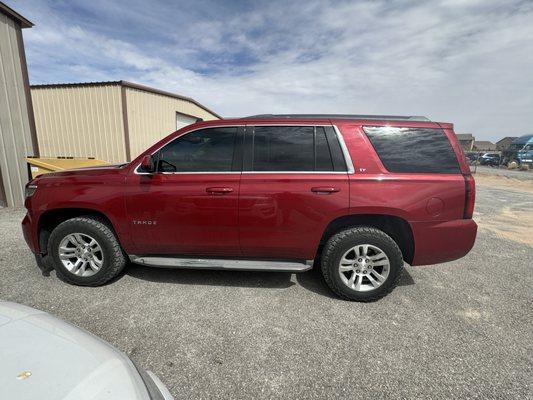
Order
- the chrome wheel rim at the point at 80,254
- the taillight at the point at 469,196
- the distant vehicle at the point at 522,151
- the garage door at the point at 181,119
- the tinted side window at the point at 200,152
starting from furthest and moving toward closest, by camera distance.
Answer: the distant vehicle at the point at 522,151
the garage door at the point at 181,119
the chrome wheel rim at the point at 80,254
the tinted side window at the point at 200,152
the taillight at the point at 469,196

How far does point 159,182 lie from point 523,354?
3.61 m

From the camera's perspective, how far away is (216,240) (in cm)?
308

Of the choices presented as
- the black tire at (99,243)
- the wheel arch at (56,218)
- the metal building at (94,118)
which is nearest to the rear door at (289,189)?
the black tire at (99,243)

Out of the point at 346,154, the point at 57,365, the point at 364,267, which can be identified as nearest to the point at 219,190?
the point at 346,154

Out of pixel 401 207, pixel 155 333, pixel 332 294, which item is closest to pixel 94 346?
pixel 155 333

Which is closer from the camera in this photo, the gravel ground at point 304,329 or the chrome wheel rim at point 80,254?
the gravel ground at point 304,329

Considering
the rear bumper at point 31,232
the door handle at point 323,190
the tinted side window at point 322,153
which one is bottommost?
the rear bumper at point 31,232

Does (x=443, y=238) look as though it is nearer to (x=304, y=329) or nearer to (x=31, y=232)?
(x=304, y=329)

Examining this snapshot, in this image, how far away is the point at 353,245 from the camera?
2.98 meters

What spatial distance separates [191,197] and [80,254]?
4.89 feet

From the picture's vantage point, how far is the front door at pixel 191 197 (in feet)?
9.82

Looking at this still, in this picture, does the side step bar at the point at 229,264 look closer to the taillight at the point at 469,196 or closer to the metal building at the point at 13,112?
the taillight at the point at 469,196

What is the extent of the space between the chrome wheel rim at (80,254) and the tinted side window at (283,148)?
2.04m

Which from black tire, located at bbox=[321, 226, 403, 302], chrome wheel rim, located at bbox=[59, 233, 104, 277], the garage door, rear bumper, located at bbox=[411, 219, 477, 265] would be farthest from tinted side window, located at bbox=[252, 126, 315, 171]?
the garage door
